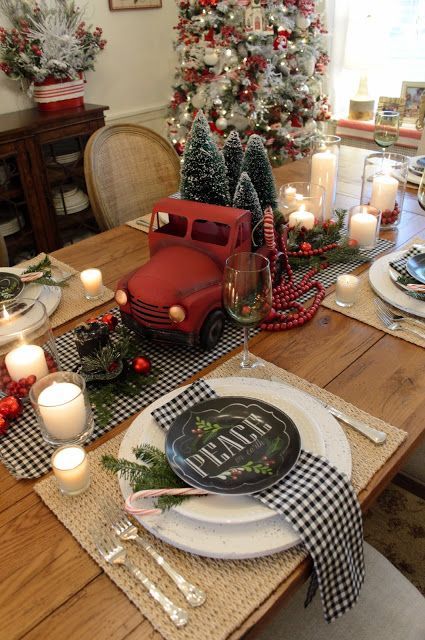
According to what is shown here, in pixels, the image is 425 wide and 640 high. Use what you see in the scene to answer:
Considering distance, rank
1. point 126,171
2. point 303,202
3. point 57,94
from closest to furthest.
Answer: point 303,202 → point 126,171 → point 57,94

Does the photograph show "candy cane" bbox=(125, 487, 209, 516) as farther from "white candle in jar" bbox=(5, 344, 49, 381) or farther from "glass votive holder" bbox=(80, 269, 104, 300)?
"glass votive holder" bbox=(80, 269, 104, 300)

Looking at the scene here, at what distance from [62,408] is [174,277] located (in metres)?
0.34

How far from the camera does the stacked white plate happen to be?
2.85m

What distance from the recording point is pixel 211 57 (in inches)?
Answer: 121

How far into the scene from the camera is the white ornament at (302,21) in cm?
317

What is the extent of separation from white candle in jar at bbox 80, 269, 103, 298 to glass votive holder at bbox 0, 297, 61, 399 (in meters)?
0.24

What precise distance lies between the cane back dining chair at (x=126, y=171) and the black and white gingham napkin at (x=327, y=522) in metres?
1.29

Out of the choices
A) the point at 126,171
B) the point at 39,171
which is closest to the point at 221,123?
the point at 39,171

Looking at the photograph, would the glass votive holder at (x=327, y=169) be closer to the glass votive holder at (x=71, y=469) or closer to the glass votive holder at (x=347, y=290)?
the glass votive holder at (x=347, y=290)

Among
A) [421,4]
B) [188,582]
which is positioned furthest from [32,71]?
[188,582]

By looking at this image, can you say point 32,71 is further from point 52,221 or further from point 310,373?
point 310,373

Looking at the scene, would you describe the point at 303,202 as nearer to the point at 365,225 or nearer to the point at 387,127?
the point at 365,225

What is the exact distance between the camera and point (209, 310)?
0.96 metres

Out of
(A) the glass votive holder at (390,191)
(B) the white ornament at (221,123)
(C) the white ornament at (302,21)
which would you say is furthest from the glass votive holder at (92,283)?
(C) the white ornament at (302,21)
